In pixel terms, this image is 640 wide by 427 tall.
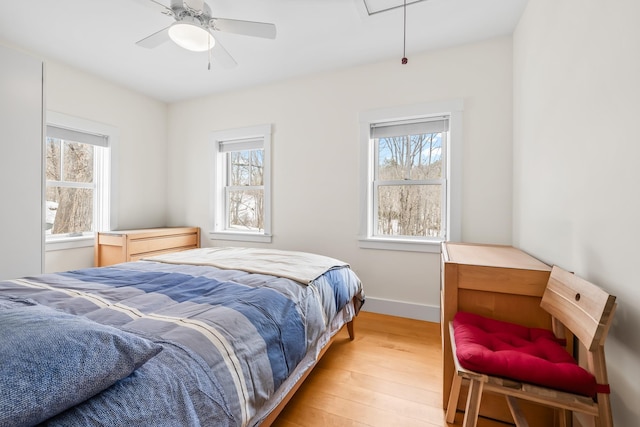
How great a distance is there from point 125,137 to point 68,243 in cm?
141

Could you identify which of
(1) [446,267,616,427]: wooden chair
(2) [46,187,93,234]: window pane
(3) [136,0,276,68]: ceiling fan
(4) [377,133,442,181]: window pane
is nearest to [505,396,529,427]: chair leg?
(1) [446,267,616,427]: wooden chair

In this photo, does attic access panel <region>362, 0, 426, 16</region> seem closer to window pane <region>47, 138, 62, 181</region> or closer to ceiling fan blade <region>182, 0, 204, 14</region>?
ceiling fan blade <region>182, 0, 204, 14</region>

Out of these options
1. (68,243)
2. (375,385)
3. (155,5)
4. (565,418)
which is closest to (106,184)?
(68,243)

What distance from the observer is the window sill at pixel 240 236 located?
339 cm

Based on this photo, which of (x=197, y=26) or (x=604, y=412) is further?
(x=197, y=26)

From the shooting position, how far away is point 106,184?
3.38 m

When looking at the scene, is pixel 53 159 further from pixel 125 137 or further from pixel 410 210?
pixel 410 210

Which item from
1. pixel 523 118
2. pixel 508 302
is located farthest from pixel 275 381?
pixel 523 118

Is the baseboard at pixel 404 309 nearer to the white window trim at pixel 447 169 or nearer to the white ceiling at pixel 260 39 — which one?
the white window trim at pixel 447 169

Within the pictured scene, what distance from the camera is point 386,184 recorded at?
2895 mm

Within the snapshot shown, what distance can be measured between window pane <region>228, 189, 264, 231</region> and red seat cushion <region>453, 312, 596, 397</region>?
106 inches

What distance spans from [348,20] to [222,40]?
1.14m

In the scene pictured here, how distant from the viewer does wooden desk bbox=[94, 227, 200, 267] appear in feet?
9.84

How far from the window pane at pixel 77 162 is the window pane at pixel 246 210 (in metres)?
1.61
